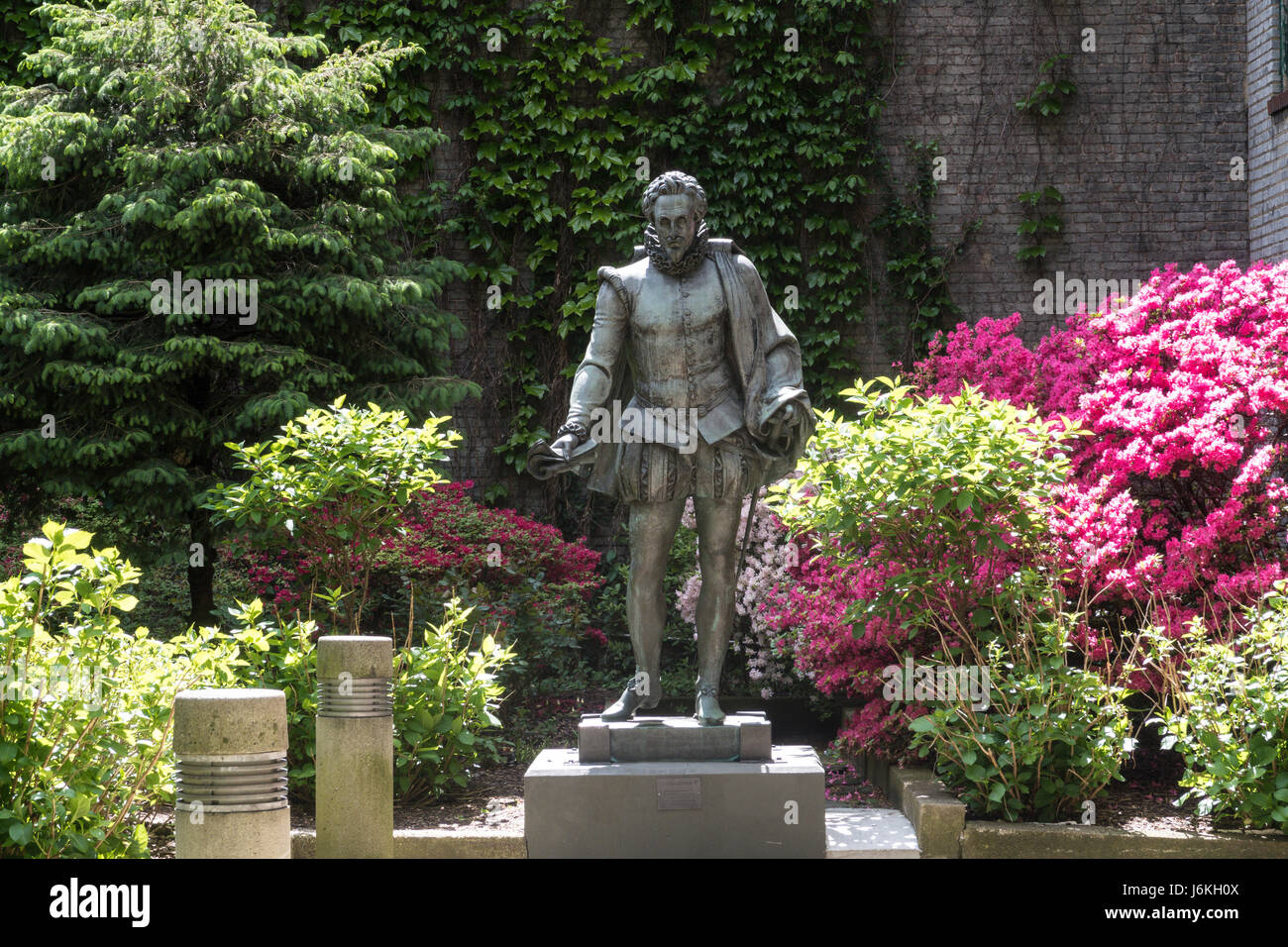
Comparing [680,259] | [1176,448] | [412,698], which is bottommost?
[412,698]

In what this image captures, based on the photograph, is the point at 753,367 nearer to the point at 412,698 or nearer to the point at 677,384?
the point at 677,384

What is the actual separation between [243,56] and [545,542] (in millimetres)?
3674

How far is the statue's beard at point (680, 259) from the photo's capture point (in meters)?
4.73

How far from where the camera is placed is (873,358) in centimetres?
1012

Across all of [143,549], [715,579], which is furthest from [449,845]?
[143,549]

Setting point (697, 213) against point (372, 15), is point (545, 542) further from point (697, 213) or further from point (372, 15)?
point (372, 15)

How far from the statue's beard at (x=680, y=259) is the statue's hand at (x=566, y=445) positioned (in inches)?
29.6

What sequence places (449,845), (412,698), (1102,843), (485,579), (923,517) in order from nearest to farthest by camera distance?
(1102,843), (449,845), (923,517), (412,698), (485,579)

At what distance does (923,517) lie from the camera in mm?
5477

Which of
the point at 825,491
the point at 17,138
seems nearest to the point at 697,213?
the point at 825,491

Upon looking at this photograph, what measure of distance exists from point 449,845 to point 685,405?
79.9 inches

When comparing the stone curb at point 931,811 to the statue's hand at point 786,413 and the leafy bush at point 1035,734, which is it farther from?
the statue's hand at point 786,413

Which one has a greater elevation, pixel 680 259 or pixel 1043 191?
pixel 1043 191

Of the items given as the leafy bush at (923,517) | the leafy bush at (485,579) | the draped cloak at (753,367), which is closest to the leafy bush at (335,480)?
the leafy bush at (485,579)
